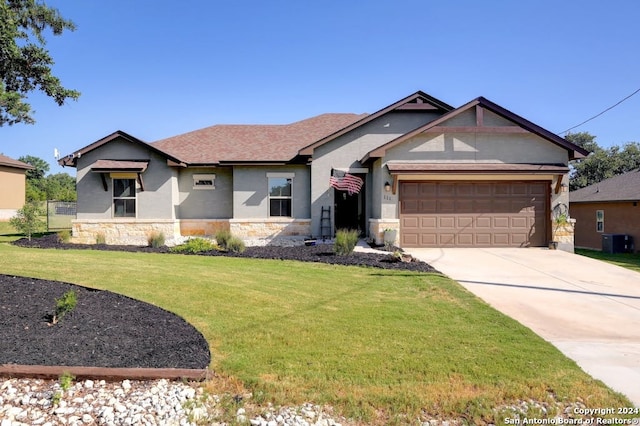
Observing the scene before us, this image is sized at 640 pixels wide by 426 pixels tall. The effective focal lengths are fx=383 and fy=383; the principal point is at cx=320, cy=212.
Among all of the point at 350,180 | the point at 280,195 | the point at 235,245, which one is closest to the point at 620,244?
the point at 350,180

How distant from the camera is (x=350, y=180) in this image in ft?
50.0

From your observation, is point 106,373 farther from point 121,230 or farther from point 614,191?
point 614,191

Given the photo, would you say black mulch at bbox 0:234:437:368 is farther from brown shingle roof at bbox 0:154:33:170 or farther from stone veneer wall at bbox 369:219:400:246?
brown shingle roof at bbox 0:154:33:170

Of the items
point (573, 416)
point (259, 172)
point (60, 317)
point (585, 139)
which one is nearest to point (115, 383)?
point (60, 317)

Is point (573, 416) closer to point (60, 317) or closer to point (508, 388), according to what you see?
point (508, 388)

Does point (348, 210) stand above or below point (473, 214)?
above

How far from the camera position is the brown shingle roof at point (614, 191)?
21.3m

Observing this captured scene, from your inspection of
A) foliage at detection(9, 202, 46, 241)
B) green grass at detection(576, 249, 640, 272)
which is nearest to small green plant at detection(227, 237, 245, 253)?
foliage at detection(9, 202, 46, 241)

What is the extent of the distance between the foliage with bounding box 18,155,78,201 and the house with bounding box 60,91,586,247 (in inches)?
1278

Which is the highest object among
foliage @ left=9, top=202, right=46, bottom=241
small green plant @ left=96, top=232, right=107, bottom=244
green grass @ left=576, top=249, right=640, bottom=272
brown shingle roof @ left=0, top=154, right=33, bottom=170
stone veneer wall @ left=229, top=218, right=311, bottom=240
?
brown shingle roof @ left=0, top=154, right=33, bottom=170

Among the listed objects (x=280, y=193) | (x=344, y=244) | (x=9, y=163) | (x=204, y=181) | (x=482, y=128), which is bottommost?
(x=344, y=244)

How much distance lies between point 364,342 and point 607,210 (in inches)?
977

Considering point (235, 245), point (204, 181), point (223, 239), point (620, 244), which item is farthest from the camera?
point (620, 244)

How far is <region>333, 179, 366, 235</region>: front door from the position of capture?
55.9ft
